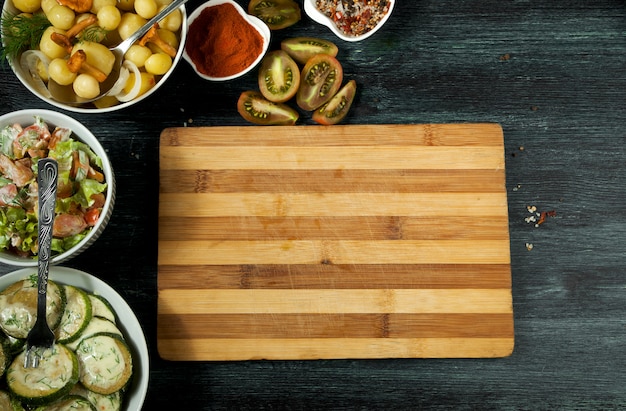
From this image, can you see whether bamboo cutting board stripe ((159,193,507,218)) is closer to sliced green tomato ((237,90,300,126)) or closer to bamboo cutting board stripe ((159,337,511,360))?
sliced green tomato ((237,90,300,126))

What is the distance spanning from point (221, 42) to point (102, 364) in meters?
0.98

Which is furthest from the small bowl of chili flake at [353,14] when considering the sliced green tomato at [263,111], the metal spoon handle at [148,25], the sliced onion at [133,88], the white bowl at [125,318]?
the white bowl at [125,318]

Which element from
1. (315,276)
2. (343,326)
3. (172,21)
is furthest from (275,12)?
(343,326)

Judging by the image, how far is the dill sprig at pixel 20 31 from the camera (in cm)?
170

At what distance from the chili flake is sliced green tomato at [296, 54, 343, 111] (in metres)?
0.11

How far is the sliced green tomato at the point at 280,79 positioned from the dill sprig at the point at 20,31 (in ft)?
2.10

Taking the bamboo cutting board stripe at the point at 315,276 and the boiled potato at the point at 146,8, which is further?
the bamboo cutting board stripe at the point at 315,276

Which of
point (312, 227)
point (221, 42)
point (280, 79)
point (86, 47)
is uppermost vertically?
point (86, 47)

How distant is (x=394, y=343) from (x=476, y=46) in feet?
3.21

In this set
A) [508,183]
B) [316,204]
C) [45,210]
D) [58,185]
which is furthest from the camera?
[508,183]

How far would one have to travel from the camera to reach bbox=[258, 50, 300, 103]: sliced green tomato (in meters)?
1.90

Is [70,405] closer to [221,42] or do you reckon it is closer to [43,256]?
[43,256]

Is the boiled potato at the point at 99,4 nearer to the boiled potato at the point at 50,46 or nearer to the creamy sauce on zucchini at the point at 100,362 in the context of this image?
the boiled potato at the point at 50,46

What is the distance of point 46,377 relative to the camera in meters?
1.56
